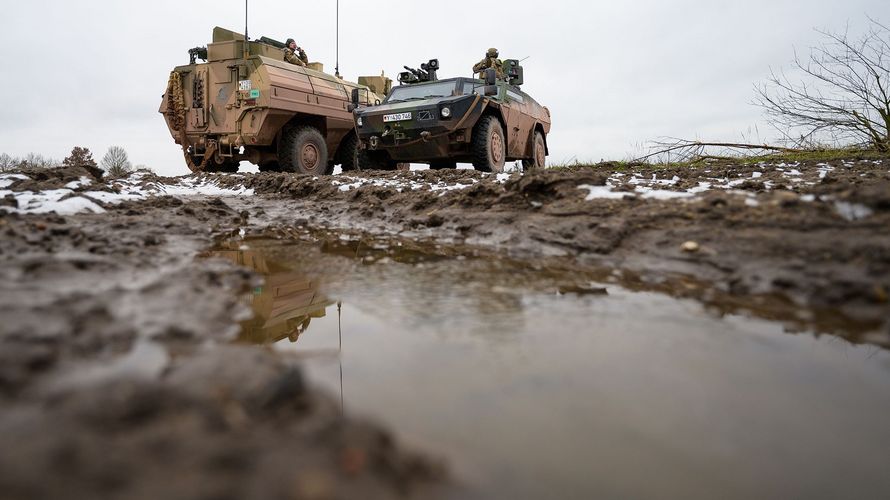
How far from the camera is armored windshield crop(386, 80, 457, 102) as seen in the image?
7578mm

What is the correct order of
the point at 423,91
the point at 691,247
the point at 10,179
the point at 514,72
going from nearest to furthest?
the point at 691,247, the point at 10,179, the point at 423,91, the point at 514,72

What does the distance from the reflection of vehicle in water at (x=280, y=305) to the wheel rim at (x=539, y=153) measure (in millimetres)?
7981

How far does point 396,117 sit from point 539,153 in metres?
3.92

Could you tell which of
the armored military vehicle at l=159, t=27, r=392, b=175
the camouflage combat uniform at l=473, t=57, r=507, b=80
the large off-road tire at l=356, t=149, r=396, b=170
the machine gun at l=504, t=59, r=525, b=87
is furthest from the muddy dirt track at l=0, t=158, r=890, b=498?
the camouflage combat uniform at l=473, t=57, r=507, b=80

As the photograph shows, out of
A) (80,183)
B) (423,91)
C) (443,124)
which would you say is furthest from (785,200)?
(423,91)

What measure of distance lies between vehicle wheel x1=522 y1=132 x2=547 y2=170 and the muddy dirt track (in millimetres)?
5946

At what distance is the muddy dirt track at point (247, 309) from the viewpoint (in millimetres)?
726

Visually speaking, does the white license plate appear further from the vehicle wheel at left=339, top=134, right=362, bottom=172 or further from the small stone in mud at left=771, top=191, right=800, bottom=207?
the small stone in mud at left=771, top=191, right=800, bottom=207

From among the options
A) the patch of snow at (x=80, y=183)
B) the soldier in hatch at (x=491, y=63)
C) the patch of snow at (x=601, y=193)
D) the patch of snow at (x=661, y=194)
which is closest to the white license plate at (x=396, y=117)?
the soldier in hatch at (x=491, y=63)

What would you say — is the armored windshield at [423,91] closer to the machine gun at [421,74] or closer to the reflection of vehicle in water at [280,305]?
the machine gun at [421,74]

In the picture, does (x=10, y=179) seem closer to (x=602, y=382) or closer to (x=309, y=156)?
(x=309, y=156)

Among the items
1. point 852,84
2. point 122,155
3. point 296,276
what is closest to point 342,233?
point 296,276

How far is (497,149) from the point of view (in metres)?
7.50

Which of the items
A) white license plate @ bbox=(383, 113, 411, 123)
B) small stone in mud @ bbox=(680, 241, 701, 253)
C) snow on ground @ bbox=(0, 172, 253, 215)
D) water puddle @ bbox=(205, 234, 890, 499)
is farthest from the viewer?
white license plate @ bbox=(383, 113, 411, 123)
